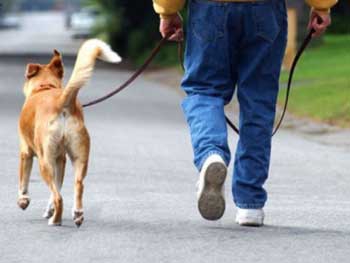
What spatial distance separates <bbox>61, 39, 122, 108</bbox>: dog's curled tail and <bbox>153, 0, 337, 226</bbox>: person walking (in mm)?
363

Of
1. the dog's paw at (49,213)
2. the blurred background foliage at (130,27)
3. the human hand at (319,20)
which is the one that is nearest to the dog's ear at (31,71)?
the dog's paw at (49,213)

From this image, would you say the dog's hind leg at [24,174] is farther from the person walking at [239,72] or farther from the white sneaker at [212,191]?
the white sneaker at [212,191]

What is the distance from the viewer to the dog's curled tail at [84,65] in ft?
25.6

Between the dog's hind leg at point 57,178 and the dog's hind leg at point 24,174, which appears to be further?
the dog's hind leg at point 24,174

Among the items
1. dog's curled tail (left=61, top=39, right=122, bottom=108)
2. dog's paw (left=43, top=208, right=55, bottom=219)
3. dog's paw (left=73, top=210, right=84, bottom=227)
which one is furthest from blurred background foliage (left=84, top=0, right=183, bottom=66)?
dog's paw (left=73, top=210, right=84, bottom=227)

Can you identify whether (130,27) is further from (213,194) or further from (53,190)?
(213,194)

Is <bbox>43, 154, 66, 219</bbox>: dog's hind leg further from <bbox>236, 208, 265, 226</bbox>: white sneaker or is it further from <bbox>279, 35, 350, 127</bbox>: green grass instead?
<bbox>279, 35, 350, 127</bbox>: green grass

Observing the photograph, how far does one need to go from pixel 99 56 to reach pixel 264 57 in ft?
3.06

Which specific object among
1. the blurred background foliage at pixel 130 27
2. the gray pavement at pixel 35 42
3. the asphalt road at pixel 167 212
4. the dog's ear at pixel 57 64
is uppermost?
the dog's ear at pixel 57 64

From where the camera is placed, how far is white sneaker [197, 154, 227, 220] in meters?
7.27

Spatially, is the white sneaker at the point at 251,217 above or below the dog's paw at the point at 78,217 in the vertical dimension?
below

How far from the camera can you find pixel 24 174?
8.47 meters

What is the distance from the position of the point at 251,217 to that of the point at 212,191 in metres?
0.58

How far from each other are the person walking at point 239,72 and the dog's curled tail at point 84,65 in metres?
0.36
